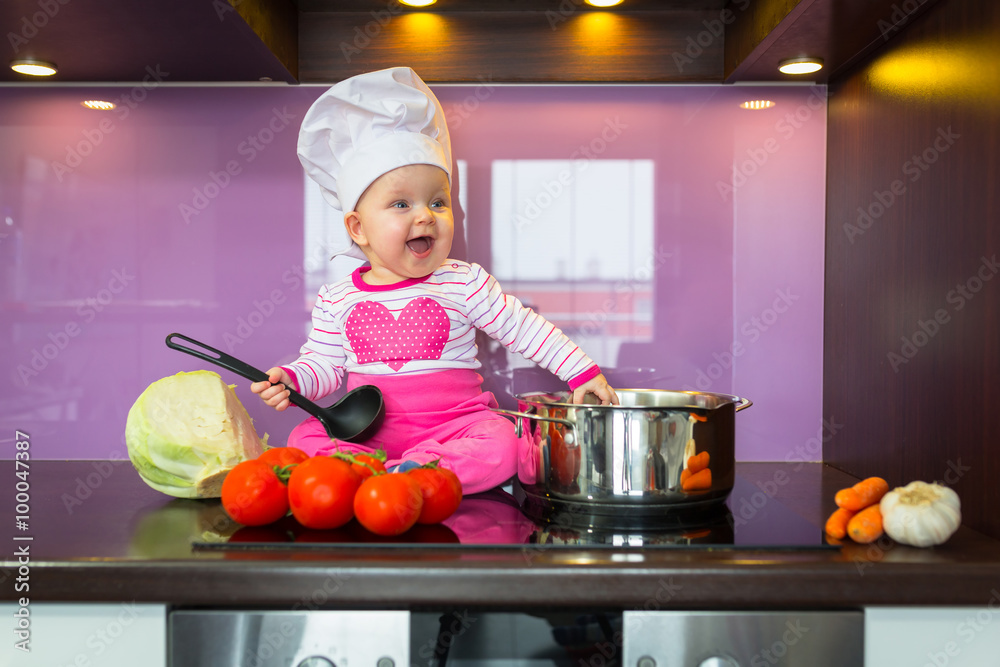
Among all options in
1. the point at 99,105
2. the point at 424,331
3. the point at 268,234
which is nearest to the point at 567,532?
the point at 424,331

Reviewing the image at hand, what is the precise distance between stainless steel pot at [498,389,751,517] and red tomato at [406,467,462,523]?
0.40 ft

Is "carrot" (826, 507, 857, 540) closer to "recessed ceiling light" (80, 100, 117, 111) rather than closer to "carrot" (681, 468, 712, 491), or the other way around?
"carrot" (681, 468, 712, 491)

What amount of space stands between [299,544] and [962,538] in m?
0.69

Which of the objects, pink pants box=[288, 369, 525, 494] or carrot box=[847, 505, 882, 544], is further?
pink pants box=[288, 369, 525, 494]

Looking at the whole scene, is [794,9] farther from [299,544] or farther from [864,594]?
[299,544]

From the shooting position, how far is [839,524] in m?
0.84

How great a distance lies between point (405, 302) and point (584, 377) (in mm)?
285

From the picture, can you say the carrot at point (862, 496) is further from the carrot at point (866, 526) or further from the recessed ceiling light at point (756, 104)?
the recessed ceiling light at point (756, 104)

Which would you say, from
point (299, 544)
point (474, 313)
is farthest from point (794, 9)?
point (299, 544)

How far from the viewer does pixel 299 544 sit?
2.63 ft

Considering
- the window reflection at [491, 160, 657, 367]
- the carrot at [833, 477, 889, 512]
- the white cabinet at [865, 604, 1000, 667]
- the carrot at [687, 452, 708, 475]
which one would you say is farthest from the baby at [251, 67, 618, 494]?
the white cabinet at [865, 604, 1000, 667]

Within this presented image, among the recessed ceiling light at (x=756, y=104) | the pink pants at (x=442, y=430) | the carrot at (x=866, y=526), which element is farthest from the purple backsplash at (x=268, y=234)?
the carrot at (x=866, y=526)

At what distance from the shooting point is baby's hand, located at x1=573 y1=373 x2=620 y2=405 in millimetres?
1138

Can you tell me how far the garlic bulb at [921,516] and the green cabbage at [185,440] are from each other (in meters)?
0.78
